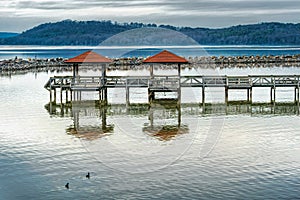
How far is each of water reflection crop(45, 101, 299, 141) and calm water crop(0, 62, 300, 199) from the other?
0.06m

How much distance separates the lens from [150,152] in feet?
82.6

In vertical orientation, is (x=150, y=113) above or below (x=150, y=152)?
above

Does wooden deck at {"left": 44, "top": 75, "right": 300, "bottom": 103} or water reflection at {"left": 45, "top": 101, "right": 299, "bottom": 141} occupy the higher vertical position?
wooden deck at {"left": 44, "top": 75, "right": 300, "bottom": 103}

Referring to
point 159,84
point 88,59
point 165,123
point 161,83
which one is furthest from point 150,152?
point 88,59

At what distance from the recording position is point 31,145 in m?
26.7

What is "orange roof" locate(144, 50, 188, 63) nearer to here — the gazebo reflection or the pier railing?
the pier railing

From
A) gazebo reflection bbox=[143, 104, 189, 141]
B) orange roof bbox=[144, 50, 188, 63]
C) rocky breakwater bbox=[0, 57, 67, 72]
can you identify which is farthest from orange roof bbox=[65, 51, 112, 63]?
rocky breakwater bbox=[0, 57, 67, 72]

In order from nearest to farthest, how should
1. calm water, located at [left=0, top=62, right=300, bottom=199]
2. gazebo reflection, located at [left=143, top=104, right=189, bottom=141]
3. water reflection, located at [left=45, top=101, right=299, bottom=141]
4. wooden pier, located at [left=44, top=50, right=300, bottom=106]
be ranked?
calm water, located at [left=0, top=62, right=300, bottom=199] → gazebo reflection, located at [left=143, top=104, right=189, bottom=141] → water reflection, located at [left=45, top=101, right=299, bottom=141] → wooden pier, located at [left=44, top=50, right=300, bottom=106]

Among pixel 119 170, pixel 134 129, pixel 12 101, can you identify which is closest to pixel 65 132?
pixel 134 129

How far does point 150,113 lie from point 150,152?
11892mm

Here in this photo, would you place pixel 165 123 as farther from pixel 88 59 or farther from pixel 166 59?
pixel 88 59

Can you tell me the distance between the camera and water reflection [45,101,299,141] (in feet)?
99.8

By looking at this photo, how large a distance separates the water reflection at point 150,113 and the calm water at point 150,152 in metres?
0.06

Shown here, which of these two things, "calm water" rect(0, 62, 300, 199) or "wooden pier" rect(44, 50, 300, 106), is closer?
"calm water" rect(0, 62, 300, 199)
